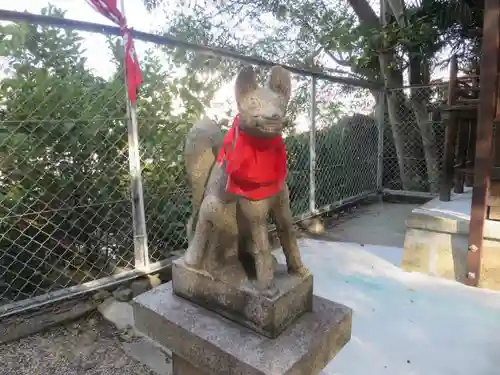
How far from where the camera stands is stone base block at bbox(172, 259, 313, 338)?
3.25 ft

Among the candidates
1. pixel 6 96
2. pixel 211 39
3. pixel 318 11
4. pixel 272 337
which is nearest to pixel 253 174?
pixel 272 337

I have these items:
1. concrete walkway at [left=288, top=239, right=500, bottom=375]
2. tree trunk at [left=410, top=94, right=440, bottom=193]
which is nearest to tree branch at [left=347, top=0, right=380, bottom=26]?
tree trunk at [left=410, top=94, right=440, bottom=193]

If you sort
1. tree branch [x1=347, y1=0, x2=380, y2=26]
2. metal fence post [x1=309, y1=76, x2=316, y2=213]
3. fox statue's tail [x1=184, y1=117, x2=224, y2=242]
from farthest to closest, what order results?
1. tree branch [x1=347, y1=0, x2=380, y2=26]
2. metal fence post [x1=309, y1=76, x2=316, y2=213]
3. fox statue's tail [x1=184, y1=117, x2=224, y2=242]

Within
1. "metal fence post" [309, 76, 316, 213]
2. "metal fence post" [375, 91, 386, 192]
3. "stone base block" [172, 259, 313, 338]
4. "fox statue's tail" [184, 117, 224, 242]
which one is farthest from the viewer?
"metal fence post" [375, 91, 386, 192]

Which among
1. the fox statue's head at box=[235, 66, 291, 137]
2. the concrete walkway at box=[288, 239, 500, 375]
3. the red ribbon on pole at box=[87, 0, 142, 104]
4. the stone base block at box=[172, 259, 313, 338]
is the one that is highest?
the red ribbon on pole at box=[87, 0, 142, 104]

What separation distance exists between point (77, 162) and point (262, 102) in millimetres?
1504

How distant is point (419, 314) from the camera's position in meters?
1.86

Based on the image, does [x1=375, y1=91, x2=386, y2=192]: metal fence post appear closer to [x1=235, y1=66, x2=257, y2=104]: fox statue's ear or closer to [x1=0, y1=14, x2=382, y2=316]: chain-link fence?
[x1=0, y1=14, x2=382, y2=316]: chain-link fence

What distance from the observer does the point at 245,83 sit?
0.92 meters

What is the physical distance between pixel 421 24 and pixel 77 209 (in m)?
4.04

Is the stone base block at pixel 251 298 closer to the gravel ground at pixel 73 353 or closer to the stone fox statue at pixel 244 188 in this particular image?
the stone fox statue at pixel 244 188

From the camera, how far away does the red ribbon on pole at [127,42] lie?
5.79 feet

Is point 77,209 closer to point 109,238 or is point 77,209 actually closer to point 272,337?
point 109,238

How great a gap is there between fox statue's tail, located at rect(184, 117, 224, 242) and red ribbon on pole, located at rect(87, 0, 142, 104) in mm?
961
